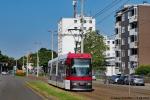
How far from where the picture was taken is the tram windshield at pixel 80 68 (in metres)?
46.2

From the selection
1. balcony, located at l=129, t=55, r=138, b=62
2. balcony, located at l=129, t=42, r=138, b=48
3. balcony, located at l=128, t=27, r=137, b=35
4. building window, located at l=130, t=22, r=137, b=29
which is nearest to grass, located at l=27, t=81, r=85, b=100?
balcony, located at l=129, t=55, r=138, b=62

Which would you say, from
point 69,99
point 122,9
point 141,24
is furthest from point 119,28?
point 69,99

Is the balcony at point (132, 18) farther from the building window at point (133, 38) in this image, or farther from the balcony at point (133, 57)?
the balcony at point (133, 57)

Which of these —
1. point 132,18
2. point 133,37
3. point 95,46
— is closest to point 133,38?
point 133,37

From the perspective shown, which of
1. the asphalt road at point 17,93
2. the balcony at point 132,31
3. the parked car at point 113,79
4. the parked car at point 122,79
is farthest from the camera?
the balcony at point 132,31

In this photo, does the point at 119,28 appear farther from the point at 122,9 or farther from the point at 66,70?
the point at 66,70

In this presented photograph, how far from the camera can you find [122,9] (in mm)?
118688

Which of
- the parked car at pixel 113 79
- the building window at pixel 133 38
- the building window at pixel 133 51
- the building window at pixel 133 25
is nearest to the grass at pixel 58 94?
the parked car at pixel 113 79

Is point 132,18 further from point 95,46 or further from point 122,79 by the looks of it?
point 122,79

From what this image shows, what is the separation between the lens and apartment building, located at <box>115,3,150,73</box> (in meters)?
105

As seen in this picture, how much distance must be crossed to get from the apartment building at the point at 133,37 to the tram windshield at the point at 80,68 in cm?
5165

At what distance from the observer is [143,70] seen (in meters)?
95.9

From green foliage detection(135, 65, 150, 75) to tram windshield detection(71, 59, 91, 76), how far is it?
1937 inches

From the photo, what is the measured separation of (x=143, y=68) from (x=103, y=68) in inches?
1075
